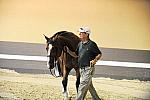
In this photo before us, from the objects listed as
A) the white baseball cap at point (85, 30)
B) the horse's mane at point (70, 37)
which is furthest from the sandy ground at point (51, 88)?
the white baseball cap at point (85, 30)

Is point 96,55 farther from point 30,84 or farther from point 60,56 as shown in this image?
point 30,84

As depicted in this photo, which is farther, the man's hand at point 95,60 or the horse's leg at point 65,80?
the horse's leg at point 65,80

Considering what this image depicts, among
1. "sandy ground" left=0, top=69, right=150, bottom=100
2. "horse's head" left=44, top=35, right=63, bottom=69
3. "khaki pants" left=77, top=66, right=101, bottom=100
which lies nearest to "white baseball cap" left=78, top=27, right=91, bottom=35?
"horse's head" left=44, top=35, right=63, bottom=69

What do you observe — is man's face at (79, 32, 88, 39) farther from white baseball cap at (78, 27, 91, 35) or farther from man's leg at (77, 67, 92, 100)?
man's leg at (77, 67, 92, 100)

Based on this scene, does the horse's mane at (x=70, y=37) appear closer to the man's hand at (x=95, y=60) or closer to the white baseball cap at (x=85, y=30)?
the white baseball cap at (x=85, y=30)

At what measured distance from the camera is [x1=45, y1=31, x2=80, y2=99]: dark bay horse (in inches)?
120

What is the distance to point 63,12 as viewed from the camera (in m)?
3.22

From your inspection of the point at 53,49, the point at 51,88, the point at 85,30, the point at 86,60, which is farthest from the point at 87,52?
the point at 51,88

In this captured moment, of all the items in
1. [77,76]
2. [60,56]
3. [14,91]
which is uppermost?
[60,56]

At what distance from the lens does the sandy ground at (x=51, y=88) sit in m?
3.07

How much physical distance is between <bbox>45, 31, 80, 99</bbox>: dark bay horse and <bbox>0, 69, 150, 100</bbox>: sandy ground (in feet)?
0.25

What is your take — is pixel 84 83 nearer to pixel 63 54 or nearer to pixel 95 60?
pixel 95 60

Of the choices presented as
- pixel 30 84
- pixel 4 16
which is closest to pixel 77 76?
pixel 30 84

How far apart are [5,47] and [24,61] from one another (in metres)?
0.25
